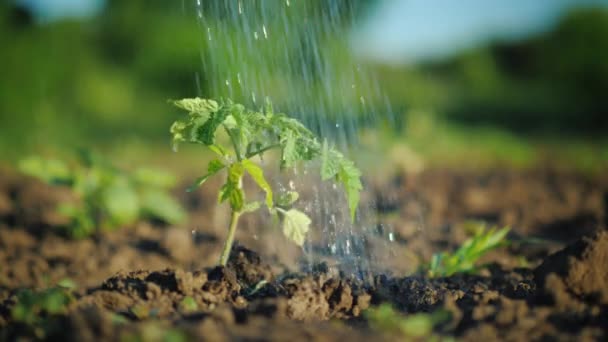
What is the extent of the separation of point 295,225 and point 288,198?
12 centimetres

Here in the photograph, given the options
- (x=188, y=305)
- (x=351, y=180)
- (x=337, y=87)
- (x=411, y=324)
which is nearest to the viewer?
(x=411, y=324)

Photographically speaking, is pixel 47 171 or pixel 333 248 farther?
pixel 47 171

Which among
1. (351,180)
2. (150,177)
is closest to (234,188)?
(351,180)

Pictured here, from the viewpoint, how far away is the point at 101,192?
404cm

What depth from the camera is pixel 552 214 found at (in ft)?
16.5

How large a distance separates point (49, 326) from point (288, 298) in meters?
0.77

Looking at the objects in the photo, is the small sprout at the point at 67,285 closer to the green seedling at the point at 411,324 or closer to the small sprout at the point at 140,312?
the small sprout at the point at 140,312

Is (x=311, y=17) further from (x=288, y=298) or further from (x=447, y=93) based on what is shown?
(x=447, y=93)

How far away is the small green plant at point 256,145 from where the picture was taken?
2258mm

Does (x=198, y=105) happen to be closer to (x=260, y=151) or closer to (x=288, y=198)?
(x=260, y=151)

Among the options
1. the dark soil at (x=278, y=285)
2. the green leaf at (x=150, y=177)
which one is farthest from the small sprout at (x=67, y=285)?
the green leaf at (x=150, y=177)

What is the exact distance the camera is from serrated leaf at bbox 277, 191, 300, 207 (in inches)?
95.8

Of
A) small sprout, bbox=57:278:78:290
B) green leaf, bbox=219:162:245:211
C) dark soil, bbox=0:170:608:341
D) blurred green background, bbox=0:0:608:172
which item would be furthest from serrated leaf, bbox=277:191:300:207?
blurred green background, bbox=0:0:608:172

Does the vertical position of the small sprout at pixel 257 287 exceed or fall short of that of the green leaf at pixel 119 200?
it falls short
